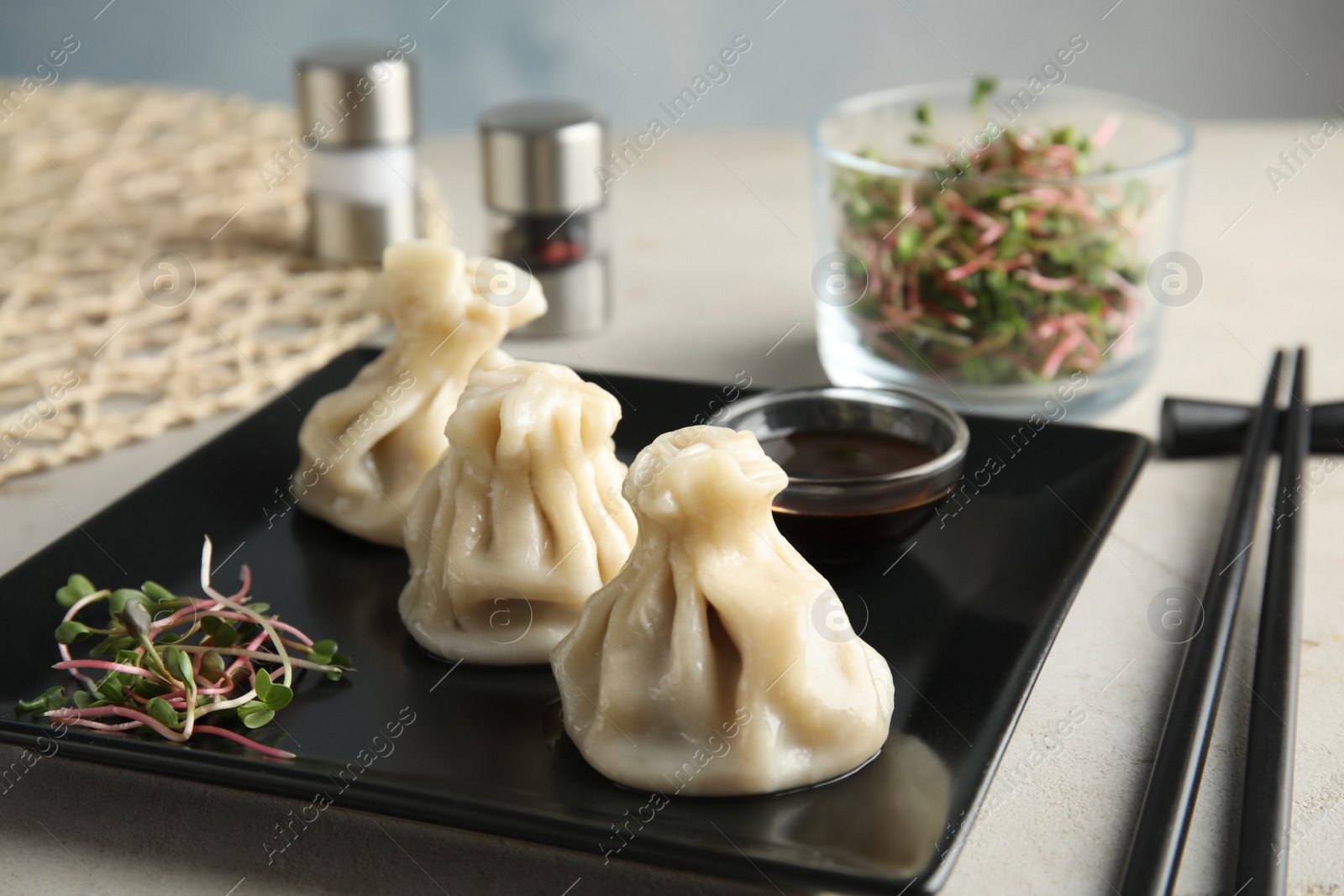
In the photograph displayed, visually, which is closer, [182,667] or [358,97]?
[182,667]

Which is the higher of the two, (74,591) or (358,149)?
(358,149)

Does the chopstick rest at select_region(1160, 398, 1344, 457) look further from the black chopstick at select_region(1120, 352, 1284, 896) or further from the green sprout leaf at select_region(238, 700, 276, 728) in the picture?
the green sprout leaf at select_region(238, 700, 276, 728)

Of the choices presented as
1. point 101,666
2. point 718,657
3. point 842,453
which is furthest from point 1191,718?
point 101,666

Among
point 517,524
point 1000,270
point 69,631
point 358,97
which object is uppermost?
point 358,97

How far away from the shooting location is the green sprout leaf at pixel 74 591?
1.69 meters

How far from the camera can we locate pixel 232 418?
2549 millimetres

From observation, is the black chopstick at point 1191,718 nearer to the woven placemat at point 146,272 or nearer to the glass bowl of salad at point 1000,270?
the glass bowl of salad at point 1000,270

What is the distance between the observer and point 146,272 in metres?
3.20

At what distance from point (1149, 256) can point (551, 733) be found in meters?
1.57

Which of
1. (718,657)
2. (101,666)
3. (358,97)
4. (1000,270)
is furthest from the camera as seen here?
(358,97)

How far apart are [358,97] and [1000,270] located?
162 centimetres

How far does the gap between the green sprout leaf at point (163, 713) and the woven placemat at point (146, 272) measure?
34.0 inches

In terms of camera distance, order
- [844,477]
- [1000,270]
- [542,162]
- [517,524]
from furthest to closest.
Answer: [542,162] → [1000,270] → [844,477] → [517,524]

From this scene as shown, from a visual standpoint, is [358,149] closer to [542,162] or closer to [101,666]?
[542,162]
